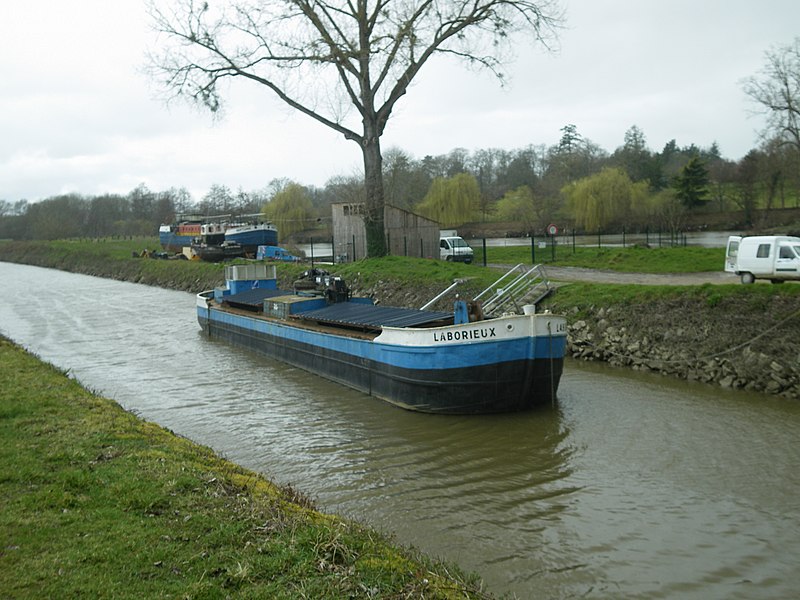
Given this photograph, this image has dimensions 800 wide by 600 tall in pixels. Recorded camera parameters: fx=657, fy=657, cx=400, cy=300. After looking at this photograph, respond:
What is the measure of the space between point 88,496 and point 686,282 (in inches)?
733

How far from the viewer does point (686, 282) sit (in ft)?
66.9

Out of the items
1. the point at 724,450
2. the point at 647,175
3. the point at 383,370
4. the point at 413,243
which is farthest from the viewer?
the point at 647,175

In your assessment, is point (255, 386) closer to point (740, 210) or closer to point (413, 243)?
point (413, 243)

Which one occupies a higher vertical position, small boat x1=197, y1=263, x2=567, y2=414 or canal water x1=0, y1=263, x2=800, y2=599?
small boat x1=197, y1=263, x2=567, y2=414

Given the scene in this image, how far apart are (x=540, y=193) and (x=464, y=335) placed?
55.8m

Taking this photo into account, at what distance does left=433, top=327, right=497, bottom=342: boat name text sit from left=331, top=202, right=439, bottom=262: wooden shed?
63.8ft

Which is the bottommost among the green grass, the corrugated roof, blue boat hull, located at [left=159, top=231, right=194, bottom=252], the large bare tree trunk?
the corrugated roof

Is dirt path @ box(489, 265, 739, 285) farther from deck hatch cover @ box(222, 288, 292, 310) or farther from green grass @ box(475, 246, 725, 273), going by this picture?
deck hatch cover @ box(222, 288, 292, 310)

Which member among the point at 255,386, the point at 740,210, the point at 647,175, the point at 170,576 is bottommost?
the point at 255,386

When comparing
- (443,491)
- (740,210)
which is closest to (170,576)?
(443,491)

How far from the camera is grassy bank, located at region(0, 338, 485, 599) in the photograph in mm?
4707

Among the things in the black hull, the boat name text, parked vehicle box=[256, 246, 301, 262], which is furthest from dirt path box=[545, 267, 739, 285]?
parked vehicle box=[256, 246, 301, 262]

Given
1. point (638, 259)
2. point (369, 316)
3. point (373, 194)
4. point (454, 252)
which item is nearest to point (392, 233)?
point (454, 252)

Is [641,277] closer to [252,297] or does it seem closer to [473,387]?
[473,387]
